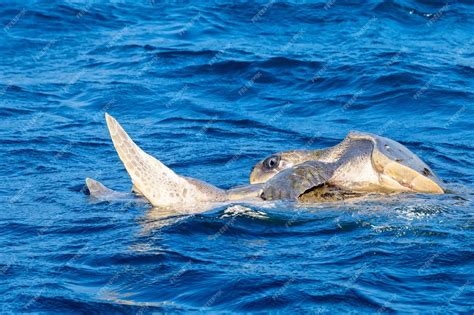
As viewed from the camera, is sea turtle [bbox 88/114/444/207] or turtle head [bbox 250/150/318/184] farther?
turtle head [bbox 250/150/318/184]

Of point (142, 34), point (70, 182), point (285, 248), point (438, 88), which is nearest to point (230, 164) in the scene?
point (70, 182)

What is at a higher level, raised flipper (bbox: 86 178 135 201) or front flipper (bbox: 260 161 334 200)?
front flipper (bbox: 260 161 334 200)

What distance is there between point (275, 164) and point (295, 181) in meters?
0.86

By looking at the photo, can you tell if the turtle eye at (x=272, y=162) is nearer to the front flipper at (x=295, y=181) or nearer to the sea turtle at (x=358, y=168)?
the sea turtle at (x=358, y=168)

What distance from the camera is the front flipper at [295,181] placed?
28.6 ft

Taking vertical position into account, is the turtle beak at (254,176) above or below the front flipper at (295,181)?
below

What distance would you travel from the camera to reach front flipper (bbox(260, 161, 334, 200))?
8727 millimetres

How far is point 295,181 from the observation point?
28.9 ft

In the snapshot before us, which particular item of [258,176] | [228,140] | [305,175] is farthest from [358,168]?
[228,140]

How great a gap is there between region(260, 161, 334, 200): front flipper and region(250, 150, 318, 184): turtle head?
0.50 meters

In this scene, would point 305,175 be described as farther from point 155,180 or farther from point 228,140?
point 228,140

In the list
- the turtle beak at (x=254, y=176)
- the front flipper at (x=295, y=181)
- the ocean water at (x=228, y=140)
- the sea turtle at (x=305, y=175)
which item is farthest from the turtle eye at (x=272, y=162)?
the ocean water at (x=228, y=140)

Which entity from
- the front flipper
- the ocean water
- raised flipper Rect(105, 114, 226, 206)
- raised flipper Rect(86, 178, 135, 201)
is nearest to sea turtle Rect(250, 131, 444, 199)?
the front flipper

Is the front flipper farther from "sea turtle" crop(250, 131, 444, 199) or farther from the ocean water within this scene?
the ocean water
